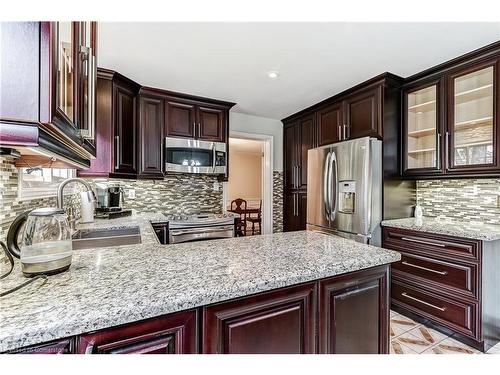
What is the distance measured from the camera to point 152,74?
2463mm

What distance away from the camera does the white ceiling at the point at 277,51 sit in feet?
5.61

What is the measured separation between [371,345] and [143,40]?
2.34 meters

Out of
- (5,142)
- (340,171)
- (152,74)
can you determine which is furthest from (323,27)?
(5,142)

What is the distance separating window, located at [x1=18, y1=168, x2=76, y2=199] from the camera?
120 cm

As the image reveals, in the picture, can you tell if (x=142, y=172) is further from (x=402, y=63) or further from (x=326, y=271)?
(x=402, y=63)

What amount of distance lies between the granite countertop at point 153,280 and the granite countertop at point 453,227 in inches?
47.5

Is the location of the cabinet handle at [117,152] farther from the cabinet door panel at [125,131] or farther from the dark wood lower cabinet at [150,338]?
the dark wood lower cabinet at [150,338]

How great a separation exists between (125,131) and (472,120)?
322 cm

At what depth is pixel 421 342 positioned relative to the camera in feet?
6.38

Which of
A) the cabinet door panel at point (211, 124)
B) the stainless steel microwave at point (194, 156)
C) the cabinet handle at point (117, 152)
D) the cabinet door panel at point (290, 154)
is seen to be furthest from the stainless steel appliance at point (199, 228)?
the cabinet door panel at point (290, 154)

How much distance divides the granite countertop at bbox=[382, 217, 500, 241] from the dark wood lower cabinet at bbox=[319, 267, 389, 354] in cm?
123

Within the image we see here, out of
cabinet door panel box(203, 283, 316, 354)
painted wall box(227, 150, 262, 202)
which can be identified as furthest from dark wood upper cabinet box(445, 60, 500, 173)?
painted wall box(227, 150, 262, 202)

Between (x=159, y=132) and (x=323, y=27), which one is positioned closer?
(x=323, y=27)

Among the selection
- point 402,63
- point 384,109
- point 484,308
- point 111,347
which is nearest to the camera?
point 111,347
